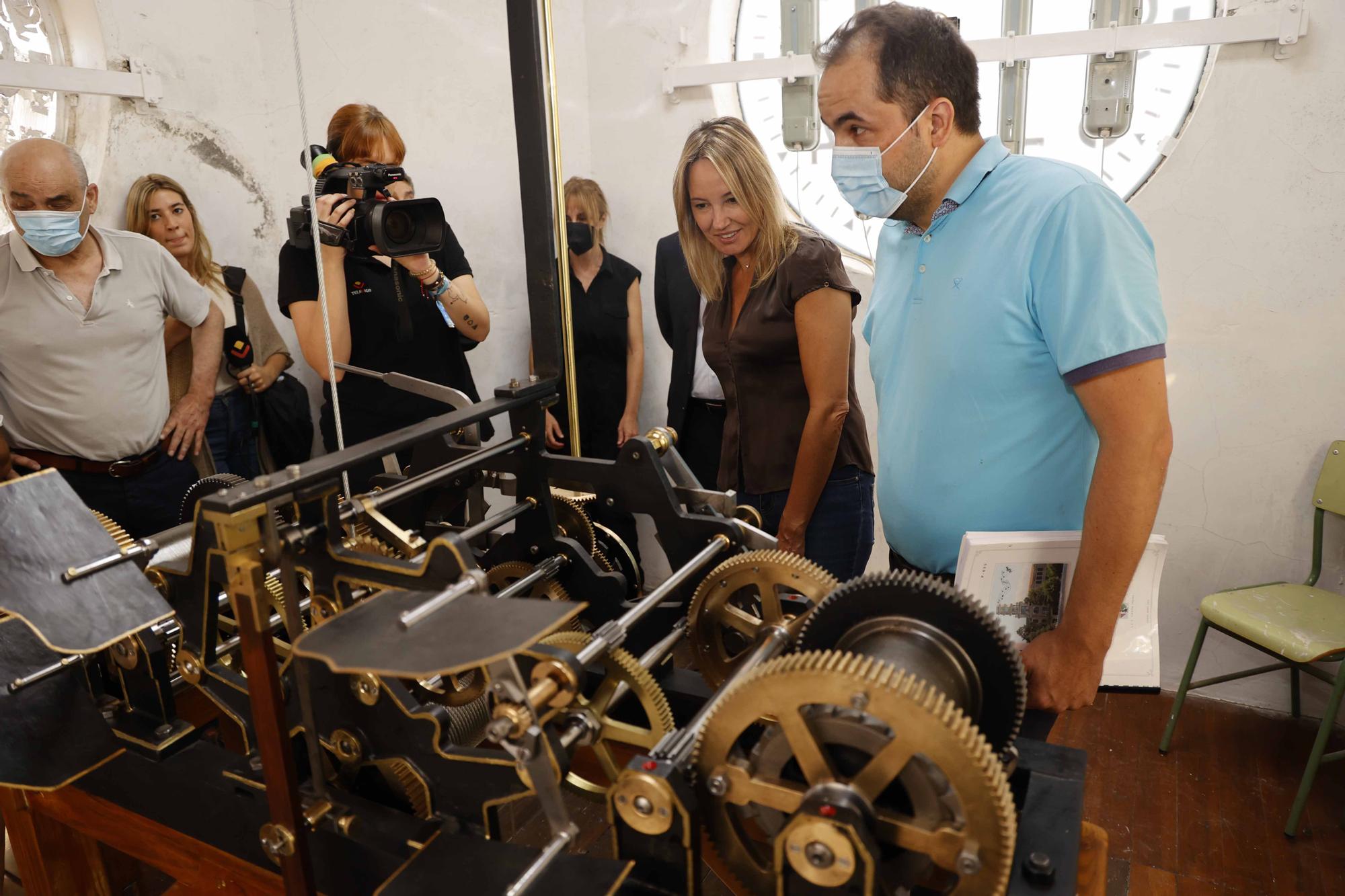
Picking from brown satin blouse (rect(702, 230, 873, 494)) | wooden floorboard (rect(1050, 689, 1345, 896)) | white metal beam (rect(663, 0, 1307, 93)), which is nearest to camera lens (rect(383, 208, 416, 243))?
brown satin blouse (rect(702, 230, 873, 494))

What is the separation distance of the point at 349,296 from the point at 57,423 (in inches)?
21.0

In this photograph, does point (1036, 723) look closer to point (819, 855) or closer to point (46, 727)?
point (819, 855)

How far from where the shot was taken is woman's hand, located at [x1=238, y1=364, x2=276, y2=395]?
170cm

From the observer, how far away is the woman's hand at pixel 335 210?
151cm

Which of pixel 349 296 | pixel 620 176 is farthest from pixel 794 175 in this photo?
pixel 349 296

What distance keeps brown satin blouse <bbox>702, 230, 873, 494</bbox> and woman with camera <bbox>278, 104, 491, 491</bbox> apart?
24.1 inches

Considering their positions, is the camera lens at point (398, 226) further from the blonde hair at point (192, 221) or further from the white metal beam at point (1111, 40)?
the white metal beam at point (1111, 40)

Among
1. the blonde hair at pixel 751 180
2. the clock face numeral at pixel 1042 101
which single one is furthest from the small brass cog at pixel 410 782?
the clock face numeral at pixel 1042 101

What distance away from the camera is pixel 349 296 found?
171 cm

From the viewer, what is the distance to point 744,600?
4.23ft

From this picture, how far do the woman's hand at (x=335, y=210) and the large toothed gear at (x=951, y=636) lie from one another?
1063mm

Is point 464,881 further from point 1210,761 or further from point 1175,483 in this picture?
point 1175,483

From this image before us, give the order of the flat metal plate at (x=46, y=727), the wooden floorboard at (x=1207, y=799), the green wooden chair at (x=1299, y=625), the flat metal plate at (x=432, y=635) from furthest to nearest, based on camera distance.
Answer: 1. the green wooden chair at (x=1299, y=625)
2. the wooden floorboard at (x=1207, y=799)
3. the flat metal plate at (x=46, y=727)
4. the flat metal plate at (x=432, y=635)

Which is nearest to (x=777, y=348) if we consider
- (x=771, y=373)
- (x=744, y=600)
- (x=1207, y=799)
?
(x=771, y=373)
